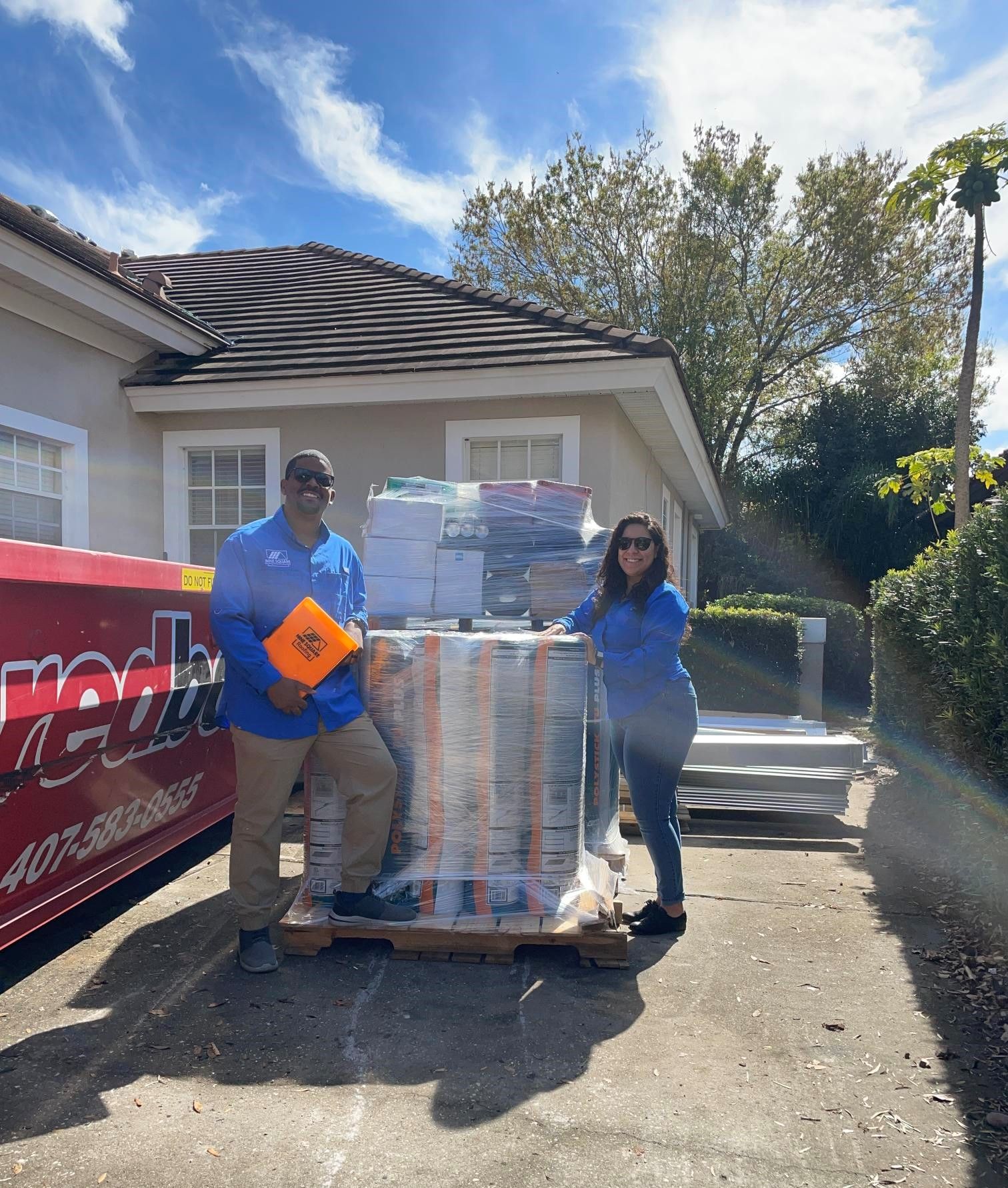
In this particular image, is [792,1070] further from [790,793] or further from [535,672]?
[790,793]

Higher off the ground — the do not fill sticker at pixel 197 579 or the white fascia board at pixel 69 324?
the white fascia board at pixel 69 324

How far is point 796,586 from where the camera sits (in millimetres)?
22547

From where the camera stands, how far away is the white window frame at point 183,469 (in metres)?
7.94

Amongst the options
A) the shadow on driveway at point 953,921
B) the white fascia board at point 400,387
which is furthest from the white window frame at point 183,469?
the shadow on driveway at point 953,921

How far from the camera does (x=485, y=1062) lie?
2.79 m

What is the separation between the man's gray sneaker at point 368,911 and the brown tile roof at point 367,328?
15.7 feet

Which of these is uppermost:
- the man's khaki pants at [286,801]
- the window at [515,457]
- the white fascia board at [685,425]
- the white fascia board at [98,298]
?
the white fascia board at [98,298]

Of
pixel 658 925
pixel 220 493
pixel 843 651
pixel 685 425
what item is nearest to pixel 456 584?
pixel 658 925

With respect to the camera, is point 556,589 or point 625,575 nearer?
point 625,575

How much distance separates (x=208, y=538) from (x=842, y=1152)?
723 cm

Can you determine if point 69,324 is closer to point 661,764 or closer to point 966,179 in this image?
point 661,764

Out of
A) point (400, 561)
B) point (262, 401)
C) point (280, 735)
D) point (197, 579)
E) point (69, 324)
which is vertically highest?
point (69, 324)

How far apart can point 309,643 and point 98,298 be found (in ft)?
16.5

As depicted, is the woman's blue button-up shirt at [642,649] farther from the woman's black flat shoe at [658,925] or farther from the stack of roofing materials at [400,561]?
the stack of roofing materials at [400,561]
